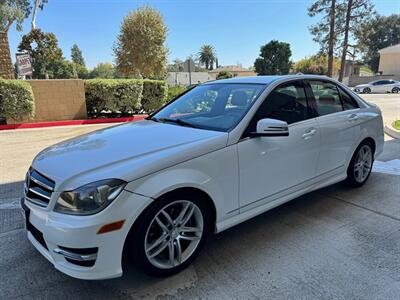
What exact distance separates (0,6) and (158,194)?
24.3 m

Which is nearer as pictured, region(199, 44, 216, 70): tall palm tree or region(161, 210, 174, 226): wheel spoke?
region(161, 210, 174, 226): wheel spoke

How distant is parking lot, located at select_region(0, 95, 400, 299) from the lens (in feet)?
7.98

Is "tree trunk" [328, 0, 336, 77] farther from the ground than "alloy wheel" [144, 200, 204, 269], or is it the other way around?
"tree trunk" [328, 0, 336, 77]

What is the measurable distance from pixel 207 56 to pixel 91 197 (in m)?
107

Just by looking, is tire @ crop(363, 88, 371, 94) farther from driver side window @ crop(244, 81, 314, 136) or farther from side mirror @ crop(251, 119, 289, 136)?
side mirror @ crop(251, 119, 289, 136)

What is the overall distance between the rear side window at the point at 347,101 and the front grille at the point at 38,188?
3.56 metres

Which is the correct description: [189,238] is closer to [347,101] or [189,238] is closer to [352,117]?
[352,117]

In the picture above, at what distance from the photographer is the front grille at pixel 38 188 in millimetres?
2299

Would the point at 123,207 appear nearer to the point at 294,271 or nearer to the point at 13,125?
the point at 294,271

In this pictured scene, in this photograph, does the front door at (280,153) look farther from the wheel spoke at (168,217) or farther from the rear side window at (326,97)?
the wheel spoke at (168,217)

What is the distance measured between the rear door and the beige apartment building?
4829 cm

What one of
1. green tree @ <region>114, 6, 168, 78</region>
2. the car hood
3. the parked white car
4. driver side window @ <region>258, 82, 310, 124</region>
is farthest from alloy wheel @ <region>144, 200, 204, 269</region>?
the parked white car

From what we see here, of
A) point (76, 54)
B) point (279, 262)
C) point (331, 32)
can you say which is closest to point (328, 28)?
point (331, 32)

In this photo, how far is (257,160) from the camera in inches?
114
